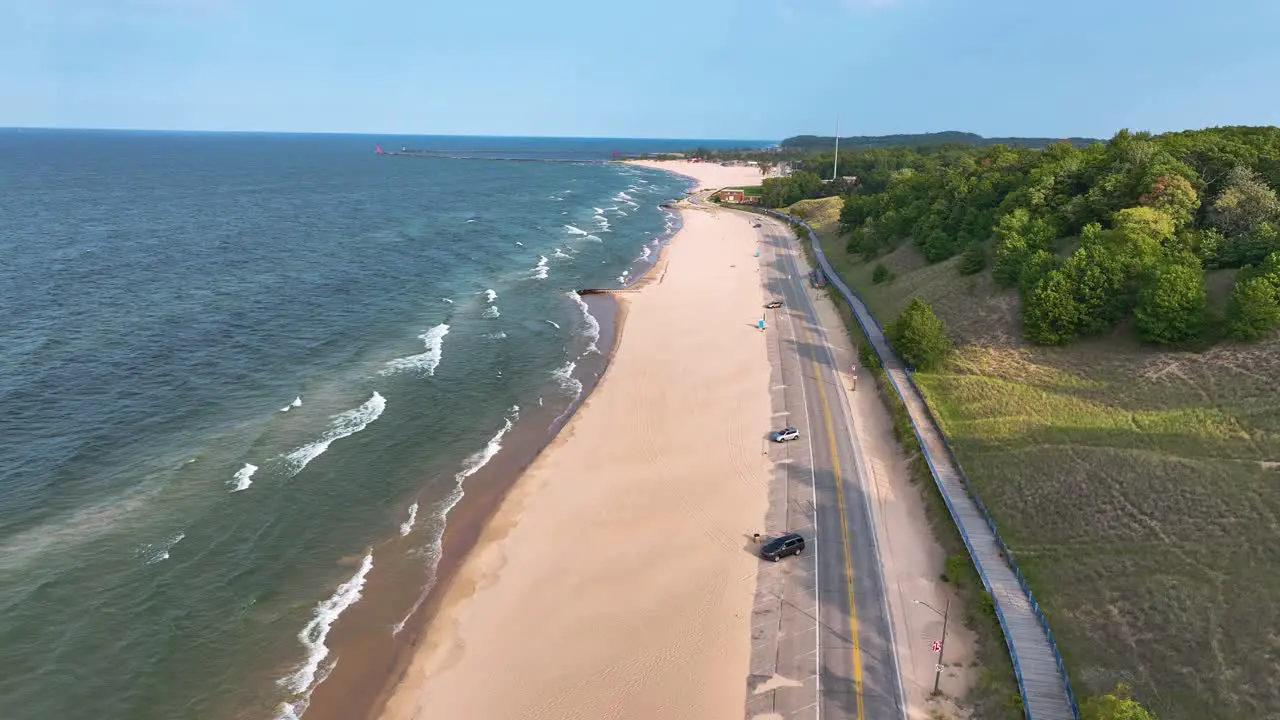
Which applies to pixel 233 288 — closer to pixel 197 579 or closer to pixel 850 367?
pixel 197 579

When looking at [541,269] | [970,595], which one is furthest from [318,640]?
[541,269]

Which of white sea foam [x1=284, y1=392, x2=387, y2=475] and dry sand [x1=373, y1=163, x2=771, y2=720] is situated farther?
white sea foam [x1=284, y1=392, x2=387, y2=475]

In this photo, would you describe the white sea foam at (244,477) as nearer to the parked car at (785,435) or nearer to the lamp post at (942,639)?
the parked car at (785,435)

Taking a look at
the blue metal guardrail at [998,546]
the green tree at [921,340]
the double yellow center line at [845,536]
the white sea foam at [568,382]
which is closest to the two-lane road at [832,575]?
the double yellow center line at [845,536]

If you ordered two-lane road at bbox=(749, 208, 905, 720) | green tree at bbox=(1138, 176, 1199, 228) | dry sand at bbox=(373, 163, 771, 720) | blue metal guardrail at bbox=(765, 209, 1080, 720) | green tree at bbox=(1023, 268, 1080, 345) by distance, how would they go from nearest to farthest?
blue metal guardrail at bbox=(765, 209, 1080, 720), two-lane road at bbox=(749, 208, 905, 720), dry sand at bbox=(373, 163, 771, 720), green tree at bbox=(1023, 268, 1080, 345), green tree at bbox=(1138, 176, 1199, 228)

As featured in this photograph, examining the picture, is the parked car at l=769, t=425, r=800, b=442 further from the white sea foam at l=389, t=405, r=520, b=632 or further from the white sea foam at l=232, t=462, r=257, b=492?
the white sea foam at l=232, t=462, r=257, b=492

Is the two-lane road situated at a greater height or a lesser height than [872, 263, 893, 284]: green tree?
lesser

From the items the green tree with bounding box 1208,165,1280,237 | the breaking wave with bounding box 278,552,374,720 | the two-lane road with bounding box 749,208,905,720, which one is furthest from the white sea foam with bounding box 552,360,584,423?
the green tree with bounding box 1208,165,1280,237
